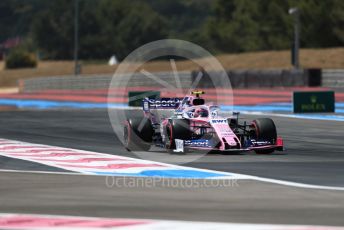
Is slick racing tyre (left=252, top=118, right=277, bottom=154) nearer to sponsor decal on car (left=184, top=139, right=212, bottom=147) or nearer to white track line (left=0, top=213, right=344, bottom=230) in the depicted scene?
sponsor decal on car (left=184, top=139, right=212, bottom=147)

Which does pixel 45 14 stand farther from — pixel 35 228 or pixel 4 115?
pixel 35 228

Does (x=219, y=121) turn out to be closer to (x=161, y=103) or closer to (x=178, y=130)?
(x=178, y=130)

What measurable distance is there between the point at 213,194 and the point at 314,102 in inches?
817

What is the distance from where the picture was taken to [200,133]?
17812 millimetres

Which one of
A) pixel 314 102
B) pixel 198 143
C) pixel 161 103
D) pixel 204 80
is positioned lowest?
pixel 198 143

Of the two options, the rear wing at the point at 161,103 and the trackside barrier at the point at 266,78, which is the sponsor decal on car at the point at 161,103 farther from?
the trackside barrier at the point at 266,78

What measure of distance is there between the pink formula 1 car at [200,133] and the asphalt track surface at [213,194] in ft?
0.79

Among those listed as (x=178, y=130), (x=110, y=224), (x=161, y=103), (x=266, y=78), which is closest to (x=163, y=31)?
(x=266, y=78)

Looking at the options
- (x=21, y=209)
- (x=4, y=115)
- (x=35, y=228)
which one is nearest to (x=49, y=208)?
(x=21, y=209)

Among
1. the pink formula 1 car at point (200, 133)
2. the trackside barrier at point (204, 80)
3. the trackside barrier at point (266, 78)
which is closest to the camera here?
the pink formula 1 car at point (200, 133)

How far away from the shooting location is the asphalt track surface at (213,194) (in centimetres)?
1037

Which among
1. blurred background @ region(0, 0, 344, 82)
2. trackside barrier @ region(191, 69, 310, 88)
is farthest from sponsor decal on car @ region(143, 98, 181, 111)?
blurred background @ region(0, 0, 344, 82)

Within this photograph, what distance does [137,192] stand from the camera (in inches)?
478

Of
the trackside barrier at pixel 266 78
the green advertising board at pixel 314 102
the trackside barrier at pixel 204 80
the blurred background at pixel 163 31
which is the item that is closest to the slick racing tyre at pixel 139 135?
the green advertising board at pixel 314 102
